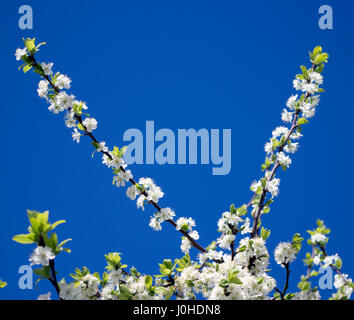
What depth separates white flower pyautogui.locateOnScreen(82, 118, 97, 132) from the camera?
7.61 feet

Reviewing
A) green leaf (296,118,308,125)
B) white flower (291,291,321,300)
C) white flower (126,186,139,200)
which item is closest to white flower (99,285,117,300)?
white flower (126,186,139,200)

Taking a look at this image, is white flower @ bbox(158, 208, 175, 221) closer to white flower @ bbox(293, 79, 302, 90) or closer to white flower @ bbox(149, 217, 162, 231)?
white flower @ bbox(149, 217, 162, 231)

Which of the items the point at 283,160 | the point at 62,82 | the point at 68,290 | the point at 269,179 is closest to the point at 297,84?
the point at 283,160

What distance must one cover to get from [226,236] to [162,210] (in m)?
0.50

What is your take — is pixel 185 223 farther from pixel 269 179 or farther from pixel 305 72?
pixel 305 72

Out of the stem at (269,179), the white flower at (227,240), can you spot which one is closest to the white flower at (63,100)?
the white flower at (227,240)

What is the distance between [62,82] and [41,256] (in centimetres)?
145

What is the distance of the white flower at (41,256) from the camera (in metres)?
1.32

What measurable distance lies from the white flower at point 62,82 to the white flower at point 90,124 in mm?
305
